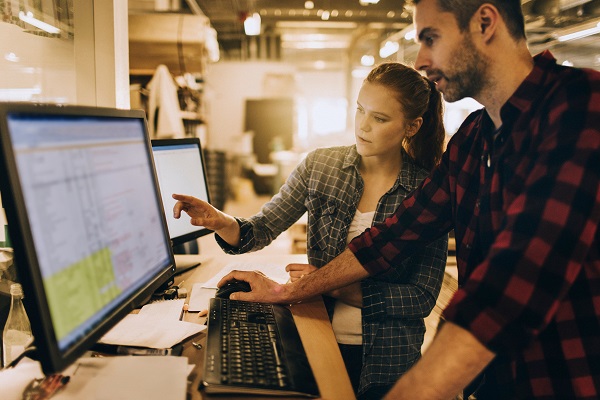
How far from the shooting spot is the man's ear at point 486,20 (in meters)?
0.88

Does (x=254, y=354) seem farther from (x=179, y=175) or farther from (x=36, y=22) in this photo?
(x=36, y=22)

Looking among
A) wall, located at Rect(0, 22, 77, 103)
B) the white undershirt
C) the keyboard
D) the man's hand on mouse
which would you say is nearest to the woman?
the white undershirt

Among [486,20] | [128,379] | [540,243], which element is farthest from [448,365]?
[486,20]

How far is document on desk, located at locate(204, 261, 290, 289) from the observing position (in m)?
1.53

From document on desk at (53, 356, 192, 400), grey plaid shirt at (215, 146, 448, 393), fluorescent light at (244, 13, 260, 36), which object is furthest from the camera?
fluorescent light at (244, 13, 260, 36)

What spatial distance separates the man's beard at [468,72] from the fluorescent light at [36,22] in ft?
4.79

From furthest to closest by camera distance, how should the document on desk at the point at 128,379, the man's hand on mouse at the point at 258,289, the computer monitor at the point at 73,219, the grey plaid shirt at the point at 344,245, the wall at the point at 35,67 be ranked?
the wall at the point at 35,67
the grey plaid shirt at the point at 344,245
the man's hand on mouse at the point at 258,289
the document on desk at the point at 128,379
the computer monitor at the point at 73,219

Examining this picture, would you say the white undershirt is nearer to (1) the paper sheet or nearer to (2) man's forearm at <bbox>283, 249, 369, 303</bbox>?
(2) man's forearm at <bbox>283, 249, 369, 303</bbox>

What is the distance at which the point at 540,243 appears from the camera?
70 centimetres

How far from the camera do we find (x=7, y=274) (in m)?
1.07

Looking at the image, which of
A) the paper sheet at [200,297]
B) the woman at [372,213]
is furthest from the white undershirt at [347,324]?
the paper sheet at [200,297]

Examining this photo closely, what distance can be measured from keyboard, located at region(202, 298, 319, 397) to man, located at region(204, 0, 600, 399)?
0.61ft

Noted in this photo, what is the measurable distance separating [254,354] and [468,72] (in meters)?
0.68

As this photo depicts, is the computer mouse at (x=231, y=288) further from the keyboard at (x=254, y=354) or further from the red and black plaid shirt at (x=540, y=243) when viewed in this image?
the red and black plaid shirt at (x=540, y=243)
